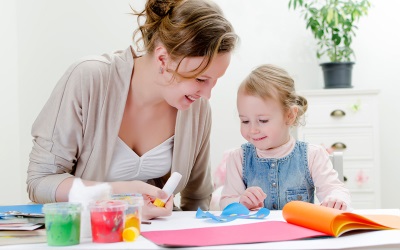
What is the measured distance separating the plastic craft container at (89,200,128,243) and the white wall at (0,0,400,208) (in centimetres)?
→ 295

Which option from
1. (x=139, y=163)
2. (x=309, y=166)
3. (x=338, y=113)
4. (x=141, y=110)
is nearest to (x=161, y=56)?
(x=141, y=110)

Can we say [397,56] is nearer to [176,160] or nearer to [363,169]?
[363,169]

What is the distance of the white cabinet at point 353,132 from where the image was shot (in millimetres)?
3559

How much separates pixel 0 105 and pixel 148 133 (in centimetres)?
211

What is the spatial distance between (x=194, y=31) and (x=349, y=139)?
2255 millimetres

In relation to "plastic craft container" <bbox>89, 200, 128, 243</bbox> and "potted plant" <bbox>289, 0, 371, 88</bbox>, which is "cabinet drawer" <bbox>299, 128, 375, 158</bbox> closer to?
"potted plant" <bbox>289, 0, 371, 88</bbox>

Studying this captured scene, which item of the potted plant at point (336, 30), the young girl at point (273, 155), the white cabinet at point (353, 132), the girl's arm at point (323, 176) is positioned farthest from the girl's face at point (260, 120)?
the potted plant at point (336, 30)

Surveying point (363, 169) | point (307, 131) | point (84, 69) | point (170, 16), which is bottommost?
point (363, 169)

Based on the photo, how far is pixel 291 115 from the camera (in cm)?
192

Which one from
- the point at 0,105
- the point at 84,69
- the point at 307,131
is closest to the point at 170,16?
the point at 84,69

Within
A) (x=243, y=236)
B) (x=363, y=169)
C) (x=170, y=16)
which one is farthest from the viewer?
(x=363, y=169)

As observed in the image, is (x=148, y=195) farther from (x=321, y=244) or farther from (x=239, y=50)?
(x=239, y=50)

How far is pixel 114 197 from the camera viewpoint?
1255mm

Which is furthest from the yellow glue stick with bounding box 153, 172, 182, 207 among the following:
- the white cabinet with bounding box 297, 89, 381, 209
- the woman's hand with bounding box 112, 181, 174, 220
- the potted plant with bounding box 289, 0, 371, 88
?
the potted plant with bounding box 289, 0, 371, 88
